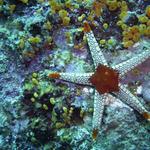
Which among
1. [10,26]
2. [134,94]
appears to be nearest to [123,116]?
[134,94]

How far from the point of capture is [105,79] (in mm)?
4250

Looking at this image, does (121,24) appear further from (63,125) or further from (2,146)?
(2,146)

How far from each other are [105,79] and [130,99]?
0.42 meters

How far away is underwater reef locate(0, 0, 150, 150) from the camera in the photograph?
4.22 metres

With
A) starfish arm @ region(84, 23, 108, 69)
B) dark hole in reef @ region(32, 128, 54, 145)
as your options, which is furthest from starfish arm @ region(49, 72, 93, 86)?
dark hole in reef @ region(32, 128, 54, 145)

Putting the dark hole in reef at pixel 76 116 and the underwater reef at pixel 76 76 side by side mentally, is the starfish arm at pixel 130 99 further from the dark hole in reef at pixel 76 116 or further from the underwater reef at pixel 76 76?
the dark hole in reef at pixel 76 116

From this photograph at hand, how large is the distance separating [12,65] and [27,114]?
2.66 ft

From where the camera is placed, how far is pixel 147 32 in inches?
179

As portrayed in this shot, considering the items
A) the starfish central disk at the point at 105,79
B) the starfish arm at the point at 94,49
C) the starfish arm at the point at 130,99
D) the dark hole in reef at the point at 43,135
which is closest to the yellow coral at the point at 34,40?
the starfish arm at the point at 94,49

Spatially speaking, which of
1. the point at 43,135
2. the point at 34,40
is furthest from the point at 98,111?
the point at 34,40

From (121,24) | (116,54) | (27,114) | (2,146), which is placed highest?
(121,24)

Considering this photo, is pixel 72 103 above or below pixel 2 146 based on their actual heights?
above

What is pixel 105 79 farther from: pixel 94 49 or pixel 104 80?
pixel 94 49

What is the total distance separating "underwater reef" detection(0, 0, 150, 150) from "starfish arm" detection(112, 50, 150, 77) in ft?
0.04
